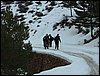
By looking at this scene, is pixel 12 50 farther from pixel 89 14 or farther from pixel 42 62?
pixel 89 14

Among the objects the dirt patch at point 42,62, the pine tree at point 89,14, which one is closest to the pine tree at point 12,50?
the dirt patch at point 42,62

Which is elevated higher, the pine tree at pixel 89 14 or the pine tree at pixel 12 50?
the pine tree at pixel 89 14

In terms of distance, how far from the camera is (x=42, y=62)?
32844mm

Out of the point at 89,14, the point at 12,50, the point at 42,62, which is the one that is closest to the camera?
the point at 12,50

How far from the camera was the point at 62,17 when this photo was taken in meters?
64.9

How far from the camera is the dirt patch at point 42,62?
96.4 feet

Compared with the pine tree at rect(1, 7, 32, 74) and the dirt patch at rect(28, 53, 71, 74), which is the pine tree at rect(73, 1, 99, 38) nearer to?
the dirt patch at rect(28, 53, 71, 74)

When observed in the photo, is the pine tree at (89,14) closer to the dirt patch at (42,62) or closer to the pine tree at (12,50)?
the dirt patch at (42,62)

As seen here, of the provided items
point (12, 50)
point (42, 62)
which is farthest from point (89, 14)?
point (12, 50)

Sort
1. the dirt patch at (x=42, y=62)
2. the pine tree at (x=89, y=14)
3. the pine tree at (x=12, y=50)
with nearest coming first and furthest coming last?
the pine tree at (x=12, y=50) → the dirt patch at (x=42, y=62) → the pine tree at (x=89, y=14)

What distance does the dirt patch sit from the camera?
2939 centimetres

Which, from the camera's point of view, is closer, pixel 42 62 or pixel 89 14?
pixel 42 62

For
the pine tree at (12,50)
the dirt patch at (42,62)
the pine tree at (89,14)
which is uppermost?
the pine tree at (89,14)

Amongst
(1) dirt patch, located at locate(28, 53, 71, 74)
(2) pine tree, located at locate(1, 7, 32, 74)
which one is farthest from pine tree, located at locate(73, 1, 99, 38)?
(2) pine tree, located at locate(1, 7, 32, 74)
